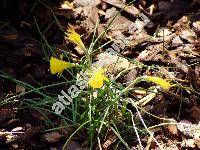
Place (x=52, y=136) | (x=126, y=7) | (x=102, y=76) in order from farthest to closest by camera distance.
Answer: (x=126, y=7), (x=52, y=136), (x=102, y=76)

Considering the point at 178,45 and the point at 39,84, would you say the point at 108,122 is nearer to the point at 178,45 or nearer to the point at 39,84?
the point at 39,84

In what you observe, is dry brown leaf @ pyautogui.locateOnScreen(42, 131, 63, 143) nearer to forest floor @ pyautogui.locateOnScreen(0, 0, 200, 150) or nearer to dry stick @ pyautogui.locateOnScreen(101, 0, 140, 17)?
forest floor @ pyautogui.locateOnScreen(0, 0, 200, 150)

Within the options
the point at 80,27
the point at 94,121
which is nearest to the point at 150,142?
the point at 94,121

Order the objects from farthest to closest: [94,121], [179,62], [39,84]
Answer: [179,62]
[39,84]
[94,121]

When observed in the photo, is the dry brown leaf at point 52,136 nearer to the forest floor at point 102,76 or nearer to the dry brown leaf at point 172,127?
the forest floor at point 102,76

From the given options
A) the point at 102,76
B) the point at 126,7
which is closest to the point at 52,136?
the point at 102,76

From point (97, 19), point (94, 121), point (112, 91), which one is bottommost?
point (94, 121)

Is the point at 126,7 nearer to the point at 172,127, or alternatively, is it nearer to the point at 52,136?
the point at 172,127

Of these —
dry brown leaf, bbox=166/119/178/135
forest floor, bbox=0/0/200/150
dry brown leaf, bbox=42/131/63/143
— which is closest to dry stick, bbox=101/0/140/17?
forest floor, bbox=0/0/200/150
